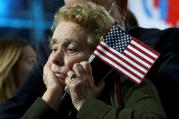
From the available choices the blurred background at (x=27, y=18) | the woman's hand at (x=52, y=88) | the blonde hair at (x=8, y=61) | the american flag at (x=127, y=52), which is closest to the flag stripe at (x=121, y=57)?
the american flag at (x=127, y=52)

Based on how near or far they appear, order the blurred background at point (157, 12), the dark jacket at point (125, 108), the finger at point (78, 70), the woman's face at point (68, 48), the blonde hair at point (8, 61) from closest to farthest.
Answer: the dark jacket at point (125, 108)
the finger at point (78, 70)
the woman's face at point (68, 48)
the blonde hair at point (8, 61)
the blurred background at point (157, 12)

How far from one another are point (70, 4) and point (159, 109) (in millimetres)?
642

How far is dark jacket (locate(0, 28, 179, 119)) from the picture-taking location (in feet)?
8.16

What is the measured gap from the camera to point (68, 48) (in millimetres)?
2498

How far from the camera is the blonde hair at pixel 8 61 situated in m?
3.68

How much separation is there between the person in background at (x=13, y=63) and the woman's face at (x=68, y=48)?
1220mm

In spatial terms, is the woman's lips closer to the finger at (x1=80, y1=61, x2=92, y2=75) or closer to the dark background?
the finger at (x1=80, y1=61, x2=92, y2=75)

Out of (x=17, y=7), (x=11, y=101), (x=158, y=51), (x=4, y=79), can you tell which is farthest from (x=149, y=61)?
(x=17, y=7)

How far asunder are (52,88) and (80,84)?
6.0 inches

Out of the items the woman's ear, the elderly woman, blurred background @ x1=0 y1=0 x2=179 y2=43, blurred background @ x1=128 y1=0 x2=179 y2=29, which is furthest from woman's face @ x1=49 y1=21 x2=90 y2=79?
blurred background @ x1=0 y1=0 x2=179 y2=43

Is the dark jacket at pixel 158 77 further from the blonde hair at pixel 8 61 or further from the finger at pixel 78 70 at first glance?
the blonde hair at pixel 8 61

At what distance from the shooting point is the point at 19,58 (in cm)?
391

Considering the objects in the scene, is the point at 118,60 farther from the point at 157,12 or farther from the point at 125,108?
the point at 157,12

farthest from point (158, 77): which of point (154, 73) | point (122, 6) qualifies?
point (122, 6)
